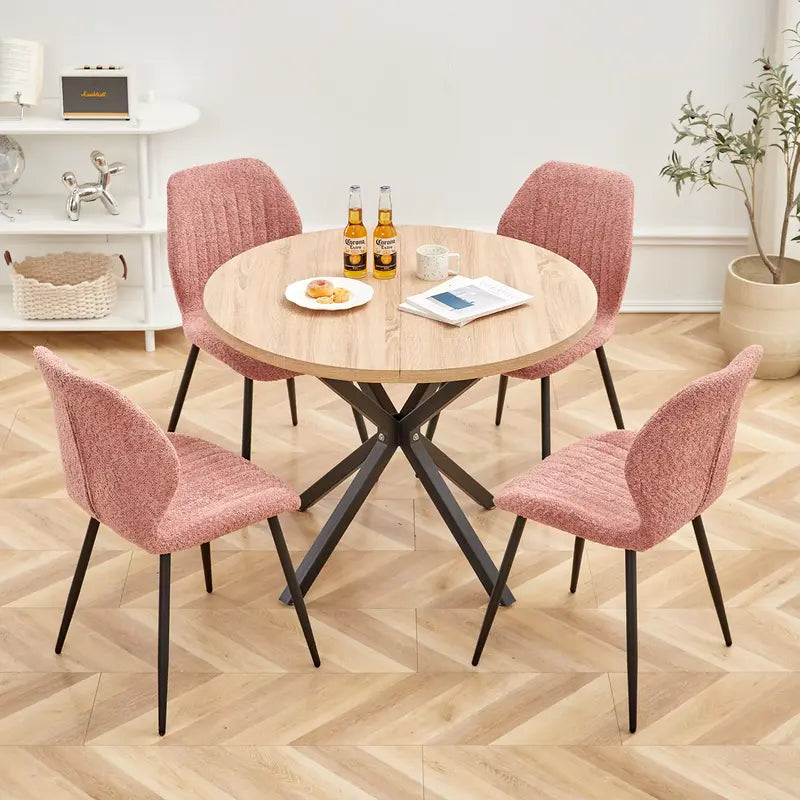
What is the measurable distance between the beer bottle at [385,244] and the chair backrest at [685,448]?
1.00m

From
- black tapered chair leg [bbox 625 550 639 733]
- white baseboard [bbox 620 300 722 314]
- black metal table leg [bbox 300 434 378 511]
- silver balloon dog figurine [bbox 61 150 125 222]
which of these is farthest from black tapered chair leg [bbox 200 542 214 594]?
white baseboard [bbox 620 300 722 314]

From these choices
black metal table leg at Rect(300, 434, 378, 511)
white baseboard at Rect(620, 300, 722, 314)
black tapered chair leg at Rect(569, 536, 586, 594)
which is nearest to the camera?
black tapered chair leg at Rect(569, 536, 586, 594)

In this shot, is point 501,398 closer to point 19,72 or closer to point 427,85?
point 427,85

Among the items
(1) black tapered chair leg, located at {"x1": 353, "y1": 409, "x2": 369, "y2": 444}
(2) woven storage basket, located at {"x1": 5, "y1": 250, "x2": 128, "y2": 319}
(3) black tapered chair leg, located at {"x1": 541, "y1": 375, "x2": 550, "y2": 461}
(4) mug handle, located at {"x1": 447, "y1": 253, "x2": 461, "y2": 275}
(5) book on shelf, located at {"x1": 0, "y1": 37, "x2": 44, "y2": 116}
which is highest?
(5) book on shelf, located at {"x1": 0, "y1": 37, "x2": 44, "y2": 116}

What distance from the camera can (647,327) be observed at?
195 inches

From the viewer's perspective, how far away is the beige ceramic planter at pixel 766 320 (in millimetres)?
4395

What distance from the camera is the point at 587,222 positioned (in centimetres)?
384

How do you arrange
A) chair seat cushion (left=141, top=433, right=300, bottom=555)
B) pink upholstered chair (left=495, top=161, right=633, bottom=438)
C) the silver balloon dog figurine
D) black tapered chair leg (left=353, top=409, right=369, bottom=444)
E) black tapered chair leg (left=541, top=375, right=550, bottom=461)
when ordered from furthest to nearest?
the silver balloon dog figurine
black tapered chair leg (left=353, top=409, right=369, bottom=444)
pink upholstered chair (left=495, top=161, right=633, bottom=438)
black tapered chair leg (left=541, top=375, right=550, bottom=461)
chair seat cushion (left=141, top=433, right=300, bottom=555)

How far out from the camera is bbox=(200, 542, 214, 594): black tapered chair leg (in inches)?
129

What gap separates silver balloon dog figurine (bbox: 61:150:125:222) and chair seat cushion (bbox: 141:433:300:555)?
1.74 meters

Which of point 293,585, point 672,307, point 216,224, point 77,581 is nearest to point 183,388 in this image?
point 216,224

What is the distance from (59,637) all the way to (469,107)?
106 inches

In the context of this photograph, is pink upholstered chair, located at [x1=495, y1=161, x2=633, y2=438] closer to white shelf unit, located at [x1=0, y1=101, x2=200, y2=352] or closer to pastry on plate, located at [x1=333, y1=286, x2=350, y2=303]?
pastry on plate, located at [x1=333, y1=286, x2=350, y2=303]

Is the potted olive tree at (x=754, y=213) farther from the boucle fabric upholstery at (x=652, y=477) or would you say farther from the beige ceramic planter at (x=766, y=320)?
the boucle fabric upholstery at (x=652, y=477)
